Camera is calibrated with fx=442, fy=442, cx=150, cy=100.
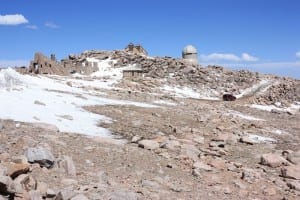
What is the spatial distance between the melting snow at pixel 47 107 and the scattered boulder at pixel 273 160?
4348mm

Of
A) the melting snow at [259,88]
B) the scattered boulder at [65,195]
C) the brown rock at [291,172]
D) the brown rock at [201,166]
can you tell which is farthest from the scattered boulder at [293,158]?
the melting snow at [259,88]

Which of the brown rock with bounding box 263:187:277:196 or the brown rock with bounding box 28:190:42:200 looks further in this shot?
the brown rock with bounding box 263:187:277:196

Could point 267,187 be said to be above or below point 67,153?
below

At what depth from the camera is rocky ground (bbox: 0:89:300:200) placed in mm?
7816

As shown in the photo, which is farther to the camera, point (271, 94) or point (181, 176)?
point (271, 94)

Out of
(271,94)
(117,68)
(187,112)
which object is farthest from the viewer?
(117,68)

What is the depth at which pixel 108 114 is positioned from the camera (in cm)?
1533

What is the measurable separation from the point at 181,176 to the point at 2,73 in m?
10.6

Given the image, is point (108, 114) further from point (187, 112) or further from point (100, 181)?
point (100, 181)

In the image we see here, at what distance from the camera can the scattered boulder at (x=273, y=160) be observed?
11.4 meters

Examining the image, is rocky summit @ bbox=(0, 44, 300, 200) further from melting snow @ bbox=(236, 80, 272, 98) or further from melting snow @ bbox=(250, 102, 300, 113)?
melting snow @ bbox=(236, 80, 272, 98)

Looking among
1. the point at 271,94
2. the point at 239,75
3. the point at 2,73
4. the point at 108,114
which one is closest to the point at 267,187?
the point at 108,114

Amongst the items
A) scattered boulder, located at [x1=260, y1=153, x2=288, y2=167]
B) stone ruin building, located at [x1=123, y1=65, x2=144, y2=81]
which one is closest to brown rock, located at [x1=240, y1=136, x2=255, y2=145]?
scattered boulder, located at [x1=260, y1=153, x2=288, y2=167]

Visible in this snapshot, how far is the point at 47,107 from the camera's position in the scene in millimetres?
14305
